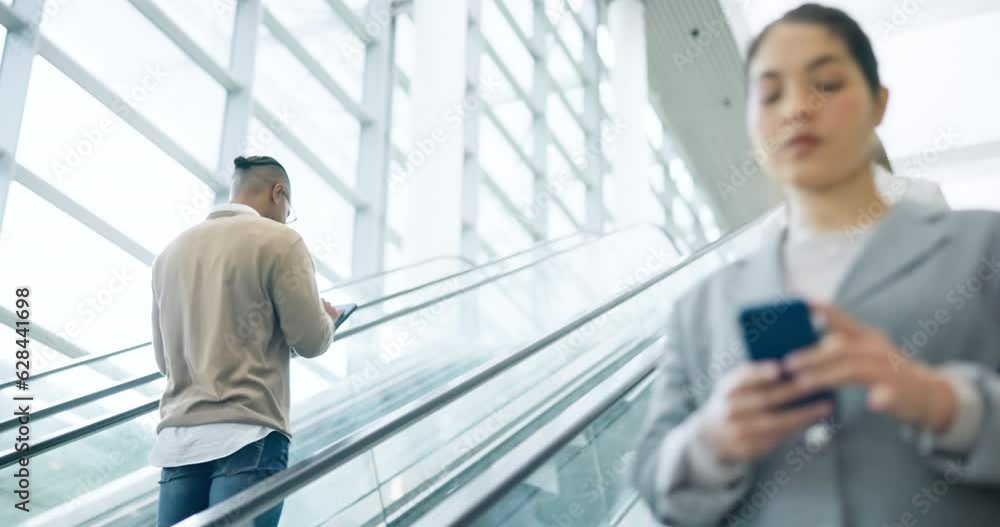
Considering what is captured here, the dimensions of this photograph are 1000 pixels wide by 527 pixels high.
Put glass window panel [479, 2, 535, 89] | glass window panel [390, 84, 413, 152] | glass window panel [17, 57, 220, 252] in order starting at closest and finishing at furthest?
glass window panel [17, 57, 220, 252] → glass window panel [390, 84, 413, 152] → glass window panel [479, 2, 535, 89]

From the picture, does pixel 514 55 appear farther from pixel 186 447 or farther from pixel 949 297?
pixel 949 297

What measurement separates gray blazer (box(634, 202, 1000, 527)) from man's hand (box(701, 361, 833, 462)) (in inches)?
2.8

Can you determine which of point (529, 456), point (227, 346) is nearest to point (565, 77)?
point (227, 346)

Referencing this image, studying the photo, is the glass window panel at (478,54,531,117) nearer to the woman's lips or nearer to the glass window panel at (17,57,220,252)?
the glass window panel at (17,57,220,252)

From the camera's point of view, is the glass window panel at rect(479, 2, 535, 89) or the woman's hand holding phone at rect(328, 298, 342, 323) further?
the glass window panel at rect(479, 2, 535, 89)

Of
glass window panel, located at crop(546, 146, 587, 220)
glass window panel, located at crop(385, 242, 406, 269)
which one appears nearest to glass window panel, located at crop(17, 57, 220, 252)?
glass window panel, located at crop(385, 242, 406, 269)

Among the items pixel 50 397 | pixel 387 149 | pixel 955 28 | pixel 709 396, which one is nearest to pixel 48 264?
pixel 50 397

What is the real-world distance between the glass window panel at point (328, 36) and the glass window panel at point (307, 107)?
0.84 ft

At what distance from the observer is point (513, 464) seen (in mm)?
2391

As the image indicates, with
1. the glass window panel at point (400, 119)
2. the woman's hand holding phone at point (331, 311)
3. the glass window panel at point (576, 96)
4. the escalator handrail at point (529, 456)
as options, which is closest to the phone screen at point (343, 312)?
the woman's hand holding phone at point (331, 311)

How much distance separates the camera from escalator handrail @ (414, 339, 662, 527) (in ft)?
7.17

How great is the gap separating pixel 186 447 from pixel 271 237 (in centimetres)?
73

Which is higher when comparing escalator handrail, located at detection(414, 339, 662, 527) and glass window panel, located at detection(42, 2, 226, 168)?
glass window panel, located at detection(42, 2, 226, 168)

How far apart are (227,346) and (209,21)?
21.7 ft
